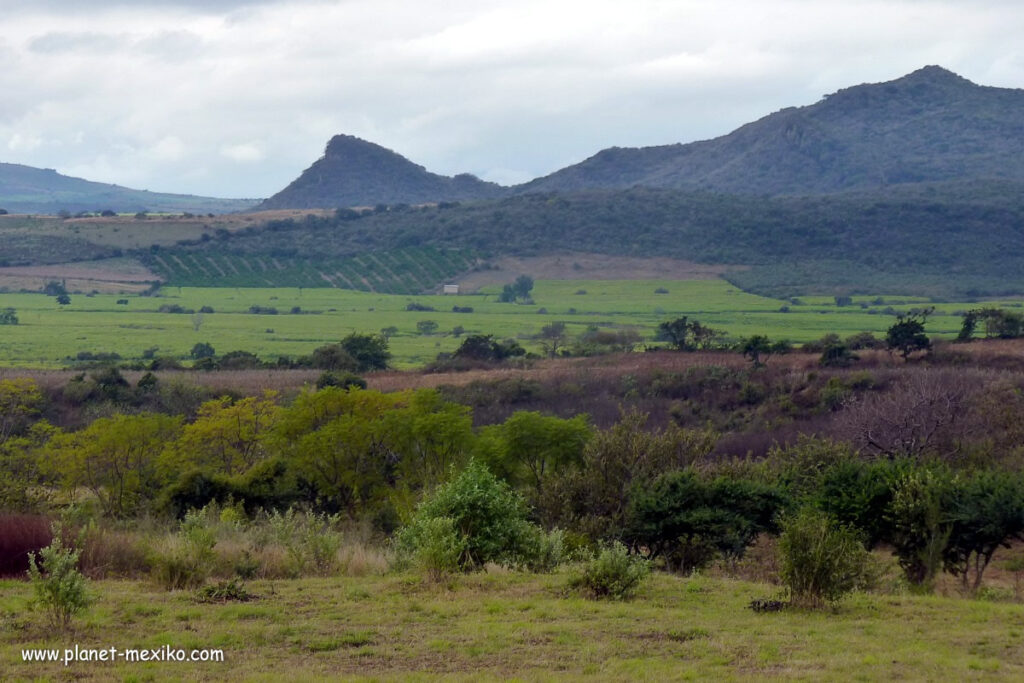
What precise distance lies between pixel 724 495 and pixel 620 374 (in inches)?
1283

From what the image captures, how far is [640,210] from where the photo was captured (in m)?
134

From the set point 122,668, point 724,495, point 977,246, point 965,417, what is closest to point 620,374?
point 965,417

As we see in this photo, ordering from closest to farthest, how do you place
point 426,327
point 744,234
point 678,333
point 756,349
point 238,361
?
point 756,349
point 238,361
point 678,333
point 426,327
point 744,234

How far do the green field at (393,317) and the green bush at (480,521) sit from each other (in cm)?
4516

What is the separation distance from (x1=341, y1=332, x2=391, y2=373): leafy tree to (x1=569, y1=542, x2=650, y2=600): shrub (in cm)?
4316

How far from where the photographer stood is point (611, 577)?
38.2 ft

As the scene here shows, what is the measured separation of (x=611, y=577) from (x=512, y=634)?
2002 mm

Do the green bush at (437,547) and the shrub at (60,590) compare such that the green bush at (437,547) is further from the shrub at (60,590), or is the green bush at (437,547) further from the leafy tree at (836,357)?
the leafy tree at (836,357)

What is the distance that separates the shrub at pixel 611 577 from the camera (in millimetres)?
11609

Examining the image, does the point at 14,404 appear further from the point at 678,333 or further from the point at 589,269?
the point at 589,269

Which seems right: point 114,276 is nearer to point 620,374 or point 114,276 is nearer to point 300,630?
point 620,374

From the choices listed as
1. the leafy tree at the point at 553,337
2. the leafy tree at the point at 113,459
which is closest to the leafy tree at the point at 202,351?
the leafy tree at the point at 553,337

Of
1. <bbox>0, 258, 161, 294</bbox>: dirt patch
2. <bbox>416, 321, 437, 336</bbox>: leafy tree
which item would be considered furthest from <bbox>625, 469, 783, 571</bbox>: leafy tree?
<bbox>0, 258, 161, 294</bbox>: dirt patch

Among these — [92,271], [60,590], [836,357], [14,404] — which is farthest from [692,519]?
[92,271]
